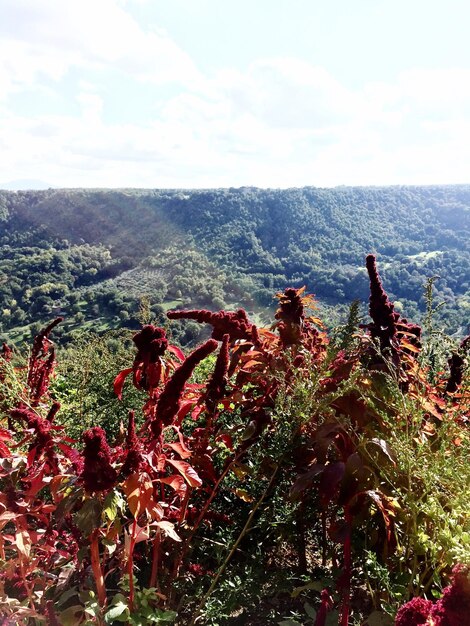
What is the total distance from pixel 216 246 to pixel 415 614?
95.3 m

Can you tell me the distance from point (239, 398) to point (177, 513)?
50cm

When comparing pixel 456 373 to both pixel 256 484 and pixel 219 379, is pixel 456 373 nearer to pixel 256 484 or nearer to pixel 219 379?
pixel 256 484

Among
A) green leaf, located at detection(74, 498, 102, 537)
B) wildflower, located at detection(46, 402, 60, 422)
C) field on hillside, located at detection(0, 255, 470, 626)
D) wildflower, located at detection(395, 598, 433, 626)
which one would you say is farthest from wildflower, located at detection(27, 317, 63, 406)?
wildflower, located at detection(395, 598, 433, 626)

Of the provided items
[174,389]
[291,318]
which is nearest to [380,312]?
[291,318]

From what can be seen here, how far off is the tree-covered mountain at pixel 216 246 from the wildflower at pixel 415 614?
48206 mm

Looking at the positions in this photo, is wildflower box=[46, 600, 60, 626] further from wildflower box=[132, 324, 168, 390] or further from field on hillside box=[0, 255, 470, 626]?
wildflower box=[132, 324, 168, 390]

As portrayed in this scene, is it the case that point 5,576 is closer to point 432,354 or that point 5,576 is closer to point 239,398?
point 239,398

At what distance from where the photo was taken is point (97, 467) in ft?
4.61

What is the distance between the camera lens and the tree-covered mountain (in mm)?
63688

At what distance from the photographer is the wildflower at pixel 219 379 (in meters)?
1.76

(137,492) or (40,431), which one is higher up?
(40,431)

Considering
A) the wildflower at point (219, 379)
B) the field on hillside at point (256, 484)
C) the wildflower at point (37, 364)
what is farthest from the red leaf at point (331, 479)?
the wildflower at point (37, 364)

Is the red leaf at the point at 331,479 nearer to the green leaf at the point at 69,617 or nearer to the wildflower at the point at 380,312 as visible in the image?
the wildflower at the point at 380,312

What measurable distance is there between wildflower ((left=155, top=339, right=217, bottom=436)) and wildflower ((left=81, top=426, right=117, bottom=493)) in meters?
0.18
